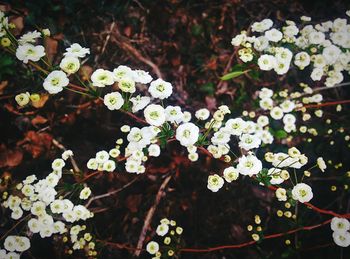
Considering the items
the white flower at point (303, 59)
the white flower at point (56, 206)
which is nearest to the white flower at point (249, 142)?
the white flower at point (303, 59)

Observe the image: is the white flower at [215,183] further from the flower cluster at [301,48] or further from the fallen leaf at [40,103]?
the fallen leaf at [40,103]

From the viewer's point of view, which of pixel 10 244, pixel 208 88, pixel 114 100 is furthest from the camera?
pixel 208 88

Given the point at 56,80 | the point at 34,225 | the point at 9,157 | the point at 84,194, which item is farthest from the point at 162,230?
the point at 9,157

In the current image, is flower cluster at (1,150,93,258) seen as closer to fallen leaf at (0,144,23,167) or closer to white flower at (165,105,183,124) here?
fallen leaf at (0,144,23,167)

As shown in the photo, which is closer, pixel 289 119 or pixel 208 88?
pixel 289 119

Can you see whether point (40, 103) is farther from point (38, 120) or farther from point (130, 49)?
point (130, 49)

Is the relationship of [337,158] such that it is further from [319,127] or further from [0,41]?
[0,41]
